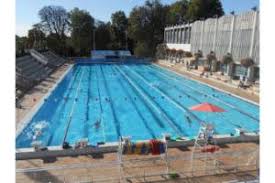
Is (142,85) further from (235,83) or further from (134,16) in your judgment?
(134,16)

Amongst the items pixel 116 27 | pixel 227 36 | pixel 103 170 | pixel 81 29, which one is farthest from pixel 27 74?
pixel 116 27

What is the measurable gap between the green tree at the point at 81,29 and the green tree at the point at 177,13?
43.5 feet

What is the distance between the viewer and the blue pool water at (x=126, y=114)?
11633 mm

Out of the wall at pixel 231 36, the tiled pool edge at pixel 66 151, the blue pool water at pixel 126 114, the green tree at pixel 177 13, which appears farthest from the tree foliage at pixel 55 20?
the tiled pool edge at pixel 66 151

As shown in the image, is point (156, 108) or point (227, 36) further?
point (227, 36)

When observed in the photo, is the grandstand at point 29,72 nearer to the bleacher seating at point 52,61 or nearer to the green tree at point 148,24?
the bleacher seating at point 52,61

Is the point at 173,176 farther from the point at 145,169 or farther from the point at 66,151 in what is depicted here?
the point at 66,151

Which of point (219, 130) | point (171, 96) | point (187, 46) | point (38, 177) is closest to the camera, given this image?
point (38, 177)

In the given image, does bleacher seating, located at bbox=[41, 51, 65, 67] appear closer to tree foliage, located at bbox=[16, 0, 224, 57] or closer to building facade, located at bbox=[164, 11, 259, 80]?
tree foliage, located at bbox=[16, 0, 224, 57]

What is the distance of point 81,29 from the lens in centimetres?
4428

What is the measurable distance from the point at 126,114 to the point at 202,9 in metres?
Answer: 35.5

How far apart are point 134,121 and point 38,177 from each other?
7089 mm
